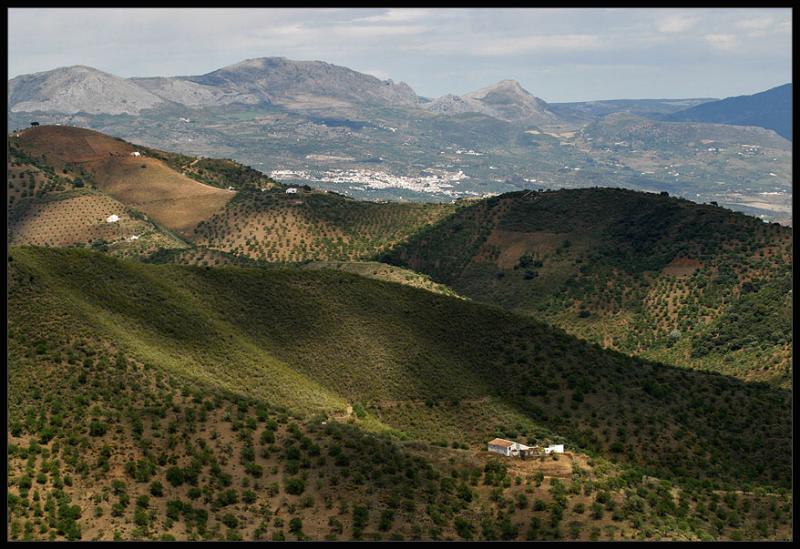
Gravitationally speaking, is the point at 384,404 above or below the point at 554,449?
above

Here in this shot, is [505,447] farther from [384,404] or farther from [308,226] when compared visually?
[308,226]

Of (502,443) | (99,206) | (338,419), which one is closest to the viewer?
(502,443)

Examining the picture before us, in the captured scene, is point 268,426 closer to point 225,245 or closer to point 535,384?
point 535,384

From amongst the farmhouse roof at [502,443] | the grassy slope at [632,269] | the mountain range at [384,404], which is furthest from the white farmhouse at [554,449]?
the grassy slope at [632,269]

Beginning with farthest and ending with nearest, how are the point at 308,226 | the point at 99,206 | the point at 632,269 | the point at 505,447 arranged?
the point at 308,226, the point at 99,206, the point at 632,269, the point at 505,447

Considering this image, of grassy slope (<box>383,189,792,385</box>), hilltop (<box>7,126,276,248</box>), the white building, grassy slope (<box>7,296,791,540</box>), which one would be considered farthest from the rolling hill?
hilltop (<box>7,126,276,248</box>)

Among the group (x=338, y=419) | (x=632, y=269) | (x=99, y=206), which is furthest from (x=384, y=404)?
(x=99, y=206)

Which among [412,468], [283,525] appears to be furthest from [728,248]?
[283,525]

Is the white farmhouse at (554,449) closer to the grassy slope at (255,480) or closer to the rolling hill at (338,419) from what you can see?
the rolling hill at (338,419)
